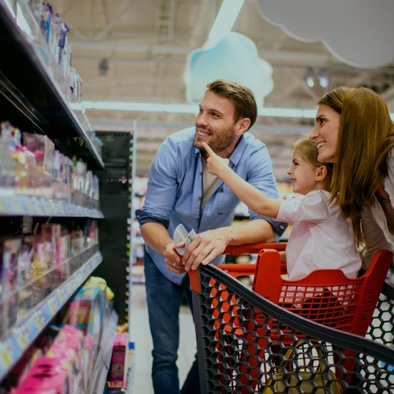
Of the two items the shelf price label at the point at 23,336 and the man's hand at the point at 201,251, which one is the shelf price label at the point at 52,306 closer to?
the shelf price label at the point at 23,336

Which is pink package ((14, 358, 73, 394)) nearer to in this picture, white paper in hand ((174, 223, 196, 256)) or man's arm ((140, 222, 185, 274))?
white paper in hand ((174, 223, 196, 256))

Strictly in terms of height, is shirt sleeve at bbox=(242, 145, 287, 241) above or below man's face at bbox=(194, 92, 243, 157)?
below

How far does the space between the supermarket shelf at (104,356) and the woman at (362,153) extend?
1.31m

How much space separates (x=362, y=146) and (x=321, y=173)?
490 mm

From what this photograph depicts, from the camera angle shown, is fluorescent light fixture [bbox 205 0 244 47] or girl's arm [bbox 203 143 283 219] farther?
fluorescent light fixture [bbox 205 0 244 47]

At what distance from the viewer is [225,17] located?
5.36 meters

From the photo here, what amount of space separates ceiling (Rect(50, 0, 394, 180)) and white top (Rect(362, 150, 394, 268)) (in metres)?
4.23

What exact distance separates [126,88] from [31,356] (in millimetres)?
12390

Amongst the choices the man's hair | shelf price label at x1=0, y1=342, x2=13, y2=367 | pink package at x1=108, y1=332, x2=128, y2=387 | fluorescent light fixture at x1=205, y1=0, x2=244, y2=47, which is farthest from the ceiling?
shelf price label at x1=0, y1=342, x2=13, y2=367

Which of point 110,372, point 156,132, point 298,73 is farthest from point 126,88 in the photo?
point 110,372

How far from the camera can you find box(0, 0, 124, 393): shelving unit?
42.4 inches

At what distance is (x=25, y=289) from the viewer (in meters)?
1.39

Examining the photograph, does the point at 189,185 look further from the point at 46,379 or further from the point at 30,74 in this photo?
the point at 46,379

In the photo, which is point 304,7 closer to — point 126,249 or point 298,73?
point 126,249
